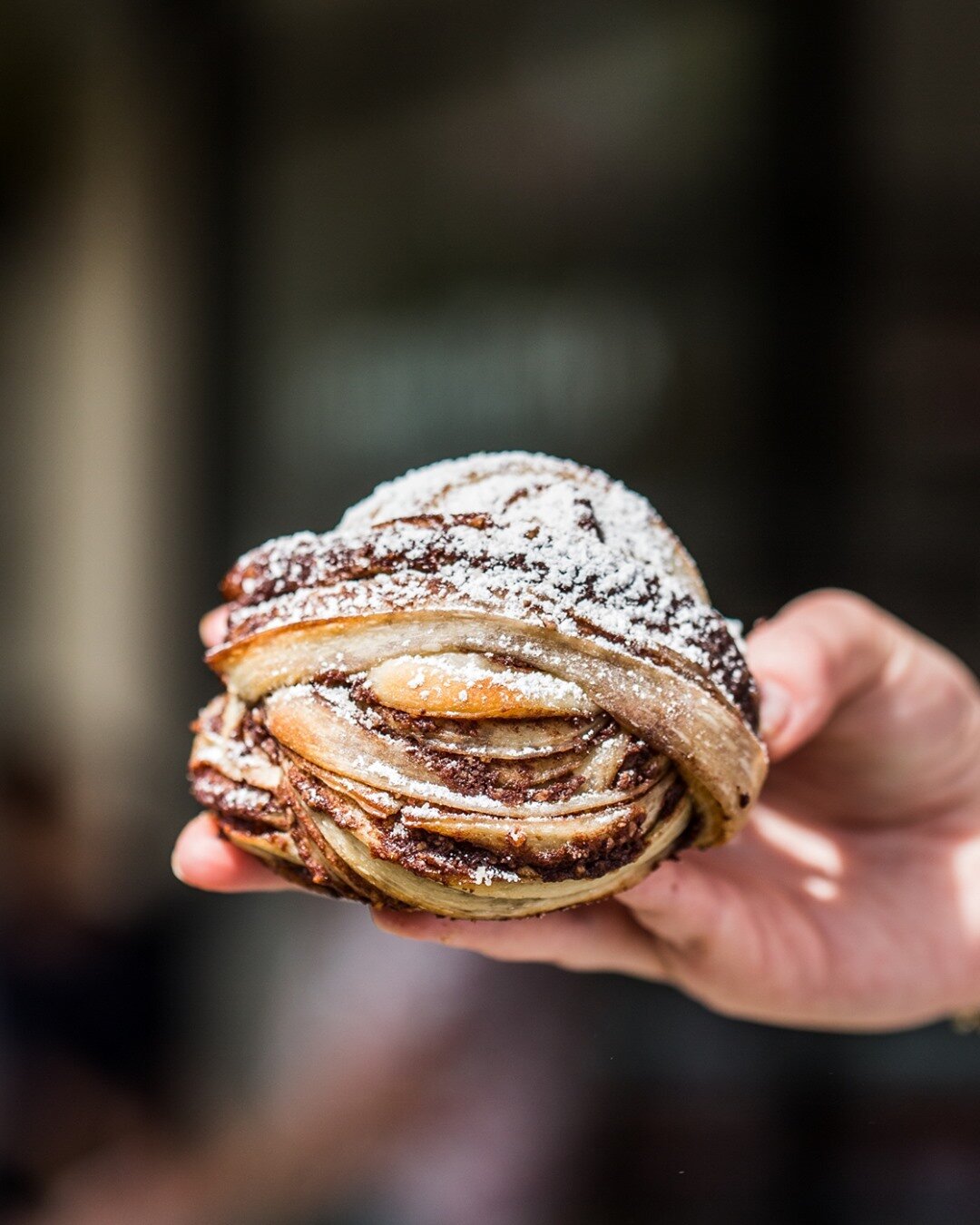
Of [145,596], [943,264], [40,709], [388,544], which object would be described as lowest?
[40,709]

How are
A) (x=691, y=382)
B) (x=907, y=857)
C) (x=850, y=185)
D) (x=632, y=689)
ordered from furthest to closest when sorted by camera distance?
1. (x=691, y=382)
2. (x=850, y=185)
3. (x=907, y=857)
4. (x=632, y=689)

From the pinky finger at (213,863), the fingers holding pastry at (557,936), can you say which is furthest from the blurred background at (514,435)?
the pinky finger at (213,863)

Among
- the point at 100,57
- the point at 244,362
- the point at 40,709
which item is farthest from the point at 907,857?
the point at 100,57

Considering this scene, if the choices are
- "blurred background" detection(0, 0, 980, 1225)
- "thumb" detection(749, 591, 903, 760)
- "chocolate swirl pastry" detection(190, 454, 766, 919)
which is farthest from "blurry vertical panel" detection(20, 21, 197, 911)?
"chocolate swirl pastry" detection(190, 454, 766, 919)

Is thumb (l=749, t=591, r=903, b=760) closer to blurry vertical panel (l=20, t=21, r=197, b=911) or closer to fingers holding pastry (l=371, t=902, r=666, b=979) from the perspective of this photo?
fingers holding pastry (l=371, t=902, r=666, b=979)

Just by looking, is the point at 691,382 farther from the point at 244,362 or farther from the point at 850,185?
the point at 244,362

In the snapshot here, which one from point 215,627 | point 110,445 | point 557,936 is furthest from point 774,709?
point 110,445

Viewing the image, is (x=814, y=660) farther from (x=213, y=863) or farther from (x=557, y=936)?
(x=213, y=863)
